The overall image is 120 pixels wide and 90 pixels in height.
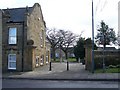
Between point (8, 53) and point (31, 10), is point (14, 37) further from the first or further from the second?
point (31, 10)

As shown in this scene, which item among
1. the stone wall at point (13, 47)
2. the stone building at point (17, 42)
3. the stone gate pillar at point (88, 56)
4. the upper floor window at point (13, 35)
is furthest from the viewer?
the upper floor window at point (13, 35)

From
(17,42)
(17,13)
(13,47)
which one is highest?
(17,13)

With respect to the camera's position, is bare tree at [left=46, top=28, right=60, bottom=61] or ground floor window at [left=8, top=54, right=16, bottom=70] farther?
bare tree at [left=46, top=28, right=60, bottom=61]

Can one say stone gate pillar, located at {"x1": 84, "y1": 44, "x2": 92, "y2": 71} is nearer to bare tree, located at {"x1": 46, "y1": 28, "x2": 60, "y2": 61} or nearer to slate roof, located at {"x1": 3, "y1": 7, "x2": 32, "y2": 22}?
slate roof, located at {"x1": 3, "y1": 7, "x2": 32, "y2": 22}

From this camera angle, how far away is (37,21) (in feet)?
123

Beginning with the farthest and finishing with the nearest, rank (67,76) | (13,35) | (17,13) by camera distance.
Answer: (17,13), (13,35), (67,76)

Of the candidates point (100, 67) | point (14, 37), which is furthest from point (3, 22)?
point (100, 67)

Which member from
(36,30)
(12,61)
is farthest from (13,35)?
(36,30)

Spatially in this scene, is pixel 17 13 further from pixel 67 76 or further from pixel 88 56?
pixel 67 76

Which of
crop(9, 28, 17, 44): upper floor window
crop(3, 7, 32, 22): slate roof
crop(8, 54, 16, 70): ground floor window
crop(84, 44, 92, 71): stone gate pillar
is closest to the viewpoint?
crop(84, 44, 92, 71): stone gate pillar

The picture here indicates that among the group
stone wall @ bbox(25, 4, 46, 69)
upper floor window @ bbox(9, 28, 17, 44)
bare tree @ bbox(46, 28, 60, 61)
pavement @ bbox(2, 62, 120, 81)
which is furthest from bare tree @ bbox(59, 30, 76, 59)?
pavement @ bbox(2, 62, 120, 81)

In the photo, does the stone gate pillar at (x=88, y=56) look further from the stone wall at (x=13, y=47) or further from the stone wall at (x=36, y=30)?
the stone wall at (x=13, y=47)

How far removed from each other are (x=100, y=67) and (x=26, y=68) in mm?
8524

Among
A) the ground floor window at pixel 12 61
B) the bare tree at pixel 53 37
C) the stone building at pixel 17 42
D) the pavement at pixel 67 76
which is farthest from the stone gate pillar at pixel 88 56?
the bare tree at pixel 53 37
